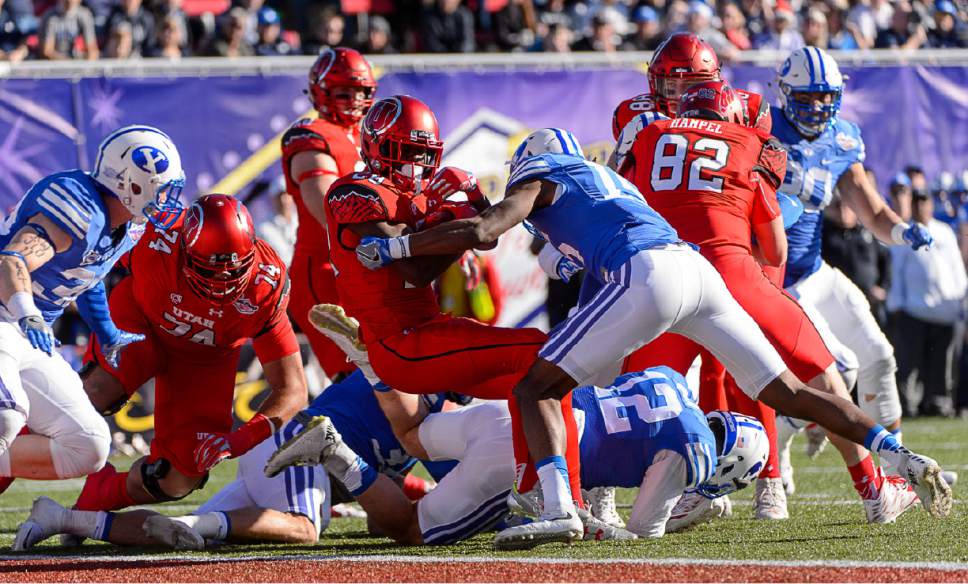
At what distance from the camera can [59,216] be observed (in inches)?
225

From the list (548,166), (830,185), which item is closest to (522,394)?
(548,166)

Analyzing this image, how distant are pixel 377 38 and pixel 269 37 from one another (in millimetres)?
838

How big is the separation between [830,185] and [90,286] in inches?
134

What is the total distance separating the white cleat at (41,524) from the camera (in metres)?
5.41

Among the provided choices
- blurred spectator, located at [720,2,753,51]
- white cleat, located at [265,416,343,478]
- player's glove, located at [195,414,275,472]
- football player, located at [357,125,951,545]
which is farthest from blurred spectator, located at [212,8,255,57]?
white cleat, located at [265,416,343,478]

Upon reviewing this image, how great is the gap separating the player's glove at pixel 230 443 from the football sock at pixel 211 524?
241 millimetres

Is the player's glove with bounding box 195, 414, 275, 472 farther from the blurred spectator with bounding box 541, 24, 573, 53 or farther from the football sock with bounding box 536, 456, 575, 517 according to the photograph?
the blurred spectator with bounding box 541, 24, 573, 53

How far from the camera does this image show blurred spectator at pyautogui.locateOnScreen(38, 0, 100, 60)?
35.6 ft

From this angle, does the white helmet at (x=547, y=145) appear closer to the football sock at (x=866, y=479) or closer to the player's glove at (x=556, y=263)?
the player's glove at (x=556, y=263)

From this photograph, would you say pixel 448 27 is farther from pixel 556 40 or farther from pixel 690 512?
pixel 690 512

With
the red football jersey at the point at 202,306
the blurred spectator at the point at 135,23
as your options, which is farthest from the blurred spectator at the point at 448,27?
the red football jersey at the point at 202,306

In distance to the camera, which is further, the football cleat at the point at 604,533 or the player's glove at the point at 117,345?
the player's glove at the point at 117,345

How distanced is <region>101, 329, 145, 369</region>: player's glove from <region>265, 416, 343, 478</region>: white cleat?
1.23m

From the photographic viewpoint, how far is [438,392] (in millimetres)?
5266
